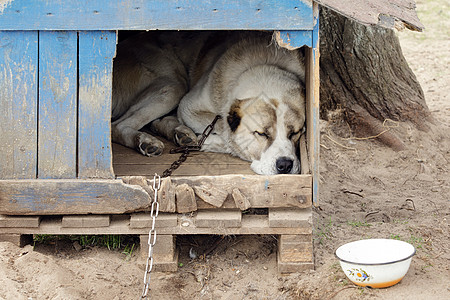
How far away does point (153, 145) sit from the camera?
4434 millimetres

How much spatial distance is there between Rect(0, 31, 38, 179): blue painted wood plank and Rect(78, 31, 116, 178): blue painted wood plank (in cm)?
27

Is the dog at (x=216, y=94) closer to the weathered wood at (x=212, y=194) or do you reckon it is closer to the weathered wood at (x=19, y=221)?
the weathered wood at (x=212, y=194)

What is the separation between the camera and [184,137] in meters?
4.72

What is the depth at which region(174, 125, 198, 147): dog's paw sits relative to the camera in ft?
15.5

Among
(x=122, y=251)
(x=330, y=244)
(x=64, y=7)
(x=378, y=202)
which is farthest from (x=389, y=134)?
(x=64, y=7)

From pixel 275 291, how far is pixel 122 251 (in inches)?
39.9

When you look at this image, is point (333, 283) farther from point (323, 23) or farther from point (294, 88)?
point (323, 23)

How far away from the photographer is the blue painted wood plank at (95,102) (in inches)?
132

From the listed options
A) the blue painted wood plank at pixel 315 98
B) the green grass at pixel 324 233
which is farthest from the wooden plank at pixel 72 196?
the green grass at pixel 324 233

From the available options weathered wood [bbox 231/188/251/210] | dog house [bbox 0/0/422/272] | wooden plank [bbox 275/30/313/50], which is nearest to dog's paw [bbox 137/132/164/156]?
dog house [bbox 0/0/422/272]

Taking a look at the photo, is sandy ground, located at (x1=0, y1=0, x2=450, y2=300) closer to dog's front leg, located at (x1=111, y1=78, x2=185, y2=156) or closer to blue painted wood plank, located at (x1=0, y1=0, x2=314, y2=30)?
dog's front leg, located at (x1=111, y1=78, x2=185, y2=156)

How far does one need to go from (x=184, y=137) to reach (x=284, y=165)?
1.01 meters

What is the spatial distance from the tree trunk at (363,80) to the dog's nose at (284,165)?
1645mm

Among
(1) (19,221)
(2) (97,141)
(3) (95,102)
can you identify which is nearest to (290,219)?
(2) (97,141)
